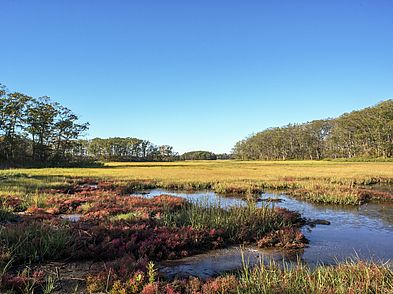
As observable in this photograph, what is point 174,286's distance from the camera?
739 centimetres

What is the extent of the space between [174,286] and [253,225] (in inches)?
283

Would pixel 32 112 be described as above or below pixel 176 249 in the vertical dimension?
above

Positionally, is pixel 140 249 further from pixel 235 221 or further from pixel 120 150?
pixel 120 150

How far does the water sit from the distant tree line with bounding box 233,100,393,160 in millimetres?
96714

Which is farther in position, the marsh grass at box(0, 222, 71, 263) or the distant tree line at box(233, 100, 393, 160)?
the distant tree line at box(233, 100, 393, 160)

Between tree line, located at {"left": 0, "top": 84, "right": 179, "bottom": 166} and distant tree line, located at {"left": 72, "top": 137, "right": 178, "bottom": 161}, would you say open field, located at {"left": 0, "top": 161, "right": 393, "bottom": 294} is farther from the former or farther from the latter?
distant tree line, located at {"left": 72, "top": 137, "right": 178, "bottom": 161}

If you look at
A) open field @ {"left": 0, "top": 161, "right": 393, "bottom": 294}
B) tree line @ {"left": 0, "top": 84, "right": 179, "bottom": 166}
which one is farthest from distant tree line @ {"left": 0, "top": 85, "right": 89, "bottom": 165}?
open field @ {"left": 0, "top": 161, "right": 393, "bottom": 294}

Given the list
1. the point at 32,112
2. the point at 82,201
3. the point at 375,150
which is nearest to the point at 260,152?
the point at 375,150

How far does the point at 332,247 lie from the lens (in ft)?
40.8

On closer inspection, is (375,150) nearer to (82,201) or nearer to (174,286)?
(82,201)

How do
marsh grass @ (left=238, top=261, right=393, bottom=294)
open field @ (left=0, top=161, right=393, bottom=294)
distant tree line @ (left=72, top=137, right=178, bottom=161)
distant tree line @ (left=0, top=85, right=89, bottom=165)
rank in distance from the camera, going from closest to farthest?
marsh grass @ (left=238, top=261, right=393, bottom=294) → open field @ (left=0, top=161, right=393, bottom=294) → distant tree line @ (left=0, top=85, right=89, bottom=165) → distant tree line @ (left=72, top=137, right=178, bottom=161)

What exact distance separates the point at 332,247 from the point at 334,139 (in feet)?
423

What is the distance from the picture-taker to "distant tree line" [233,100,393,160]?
353 feet

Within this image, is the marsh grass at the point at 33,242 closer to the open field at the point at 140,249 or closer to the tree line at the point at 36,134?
the open field at the point at 140,249
